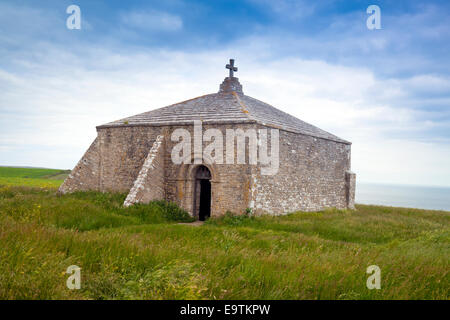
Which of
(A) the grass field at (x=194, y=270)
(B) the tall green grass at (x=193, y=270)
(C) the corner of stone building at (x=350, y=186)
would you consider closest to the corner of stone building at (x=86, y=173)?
(A) the grass field at (x=194, y=270)

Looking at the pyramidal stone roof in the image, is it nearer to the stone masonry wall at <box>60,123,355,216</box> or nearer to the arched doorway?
the stone masonry wall at <box>60,123,355,216</box>

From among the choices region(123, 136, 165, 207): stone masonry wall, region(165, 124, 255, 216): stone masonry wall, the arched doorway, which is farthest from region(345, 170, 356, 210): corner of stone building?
region(123, 136, 165, 207): stone masonry wall

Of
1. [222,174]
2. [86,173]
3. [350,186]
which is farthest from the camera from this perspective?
[350,186]

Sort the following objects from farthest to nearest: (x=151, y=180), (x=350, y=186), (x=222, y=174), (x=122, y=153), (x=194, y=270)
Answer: (x=350, y=186), (x=122, y=153), (x=151, y=180), (x=222, y=174), (x=194, y=270)

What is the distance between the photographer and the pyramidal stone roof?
46.2 ft

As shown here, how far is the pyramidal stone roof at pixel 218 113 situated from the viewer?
14.1 metres

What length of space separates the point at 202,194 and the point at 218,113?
4249 millimetres

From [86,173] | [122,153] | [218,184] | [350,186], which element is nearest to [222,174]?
[218,184]

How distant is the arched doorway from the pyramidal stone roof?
2297 mm

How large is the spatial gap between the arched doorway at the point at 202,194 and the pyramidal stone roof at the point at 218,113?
7.54 feet

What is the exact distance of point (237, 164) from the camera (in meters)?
13.3

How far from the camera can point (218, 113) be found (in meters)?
14.6

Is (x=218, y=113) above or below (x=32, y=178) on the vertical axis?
above

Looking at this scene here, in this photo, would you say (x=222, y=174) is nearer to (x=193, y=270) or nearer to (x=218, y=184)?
(x=218, y=184)
